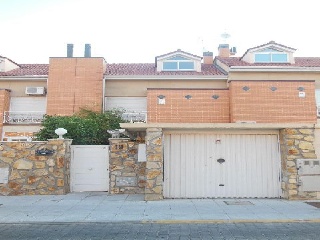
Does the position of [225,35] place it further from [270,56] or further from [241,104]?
[241,104]

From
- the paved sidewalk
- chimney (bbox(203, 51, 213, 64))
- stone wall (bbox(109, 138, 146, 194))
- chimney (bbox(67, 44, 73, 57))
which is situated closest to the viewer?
the paved sidewalk

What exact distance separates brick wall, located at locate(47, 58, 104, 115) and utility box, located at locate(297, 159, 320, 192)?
14.0m

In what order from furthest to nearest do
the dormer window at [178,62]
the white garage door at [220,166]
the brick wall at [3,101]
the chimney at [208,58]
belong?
the chimney at [208,58] → the dormer window at [178,62] → the brick wall at [3,101] → the white garage door at [220,166]

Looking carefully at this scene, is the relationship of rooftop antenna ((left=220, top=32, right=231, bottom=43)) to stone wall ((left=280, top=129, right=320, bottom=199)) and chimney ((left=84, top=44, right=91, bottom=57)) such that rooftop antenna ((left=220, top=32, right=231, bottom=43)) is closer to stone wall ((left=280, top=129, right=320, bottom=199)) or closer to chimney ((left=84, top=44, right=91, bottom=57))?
chimney ((left=84, top=44, right=91, bottom=57))

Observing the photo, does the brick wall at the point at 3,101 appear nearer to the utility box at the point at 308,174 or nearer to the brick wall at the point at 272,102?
the brick wall at the point at 272,102

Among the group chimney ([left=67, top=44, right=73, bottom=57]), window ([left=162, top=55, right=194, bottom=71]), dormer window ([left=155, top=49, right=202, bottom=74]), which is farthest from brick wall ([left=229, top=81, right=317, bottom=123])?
chimney ([left=67, top=44, right=73, bottom=57])

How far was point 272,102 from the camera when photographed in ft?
65.3

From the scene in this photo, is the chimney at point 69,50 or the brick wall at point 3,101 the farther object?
the chimney at point 69,50

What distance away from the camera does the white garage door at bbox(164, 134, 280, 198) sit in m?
10.7

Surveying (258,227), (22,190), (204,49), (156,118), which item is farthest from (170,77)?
(258,227)

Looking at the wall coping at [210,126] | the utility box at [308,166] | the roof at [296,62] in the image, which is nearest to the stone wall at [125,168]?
the wall coping at [210,126]

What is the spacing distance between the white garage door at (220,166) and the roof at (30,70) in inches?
590

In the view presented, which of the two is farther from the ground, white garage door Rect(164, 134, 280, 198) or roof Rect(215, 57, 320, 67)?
roof Rect(215, 57, 320, 67)

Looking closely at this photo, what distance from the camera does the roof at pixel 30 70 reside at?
73.1ft
